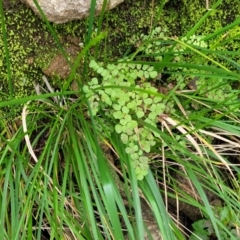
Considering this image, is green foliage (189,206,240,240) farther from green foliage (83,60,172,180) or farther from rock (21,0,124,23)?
rock (21,0,124,23)

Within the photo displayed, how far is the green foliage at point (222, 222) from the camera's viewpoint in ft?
4.77

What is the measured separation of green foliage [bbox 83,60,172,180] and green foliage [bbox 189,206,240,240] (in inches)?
17.2

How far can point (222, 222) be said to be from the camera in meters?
1.50

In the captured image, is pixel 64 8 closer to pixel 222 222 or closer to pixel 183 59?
pixel 183 59

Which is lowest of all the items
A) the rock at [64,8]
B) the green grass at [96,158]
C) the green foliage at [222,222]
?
the green foliage at [222,222]

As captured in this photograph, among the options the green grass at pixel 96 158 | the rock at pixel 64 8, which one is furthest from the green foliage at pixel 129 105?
the rock at pixel 64 8

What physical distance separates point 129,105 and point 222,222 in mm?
629

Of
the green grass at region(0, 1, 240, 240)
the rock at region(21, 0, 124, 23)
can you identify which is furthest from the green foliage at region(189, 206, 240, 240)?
the rock at region(21, 0, 124, 23)

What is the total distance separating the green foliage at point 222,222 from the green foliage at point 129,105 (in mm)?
437

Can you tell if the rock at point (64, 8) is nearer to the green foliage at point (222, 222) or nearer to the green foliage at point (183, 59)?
the green foliage at point (183, 59)

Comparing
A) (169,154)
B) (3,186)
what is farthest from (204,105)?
(3,186)

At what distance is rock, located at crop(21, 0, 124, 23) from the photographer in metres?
1.19

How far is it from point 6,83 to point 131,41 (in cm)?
44

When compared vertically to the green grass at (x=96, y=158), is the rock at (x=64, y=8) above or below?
above
